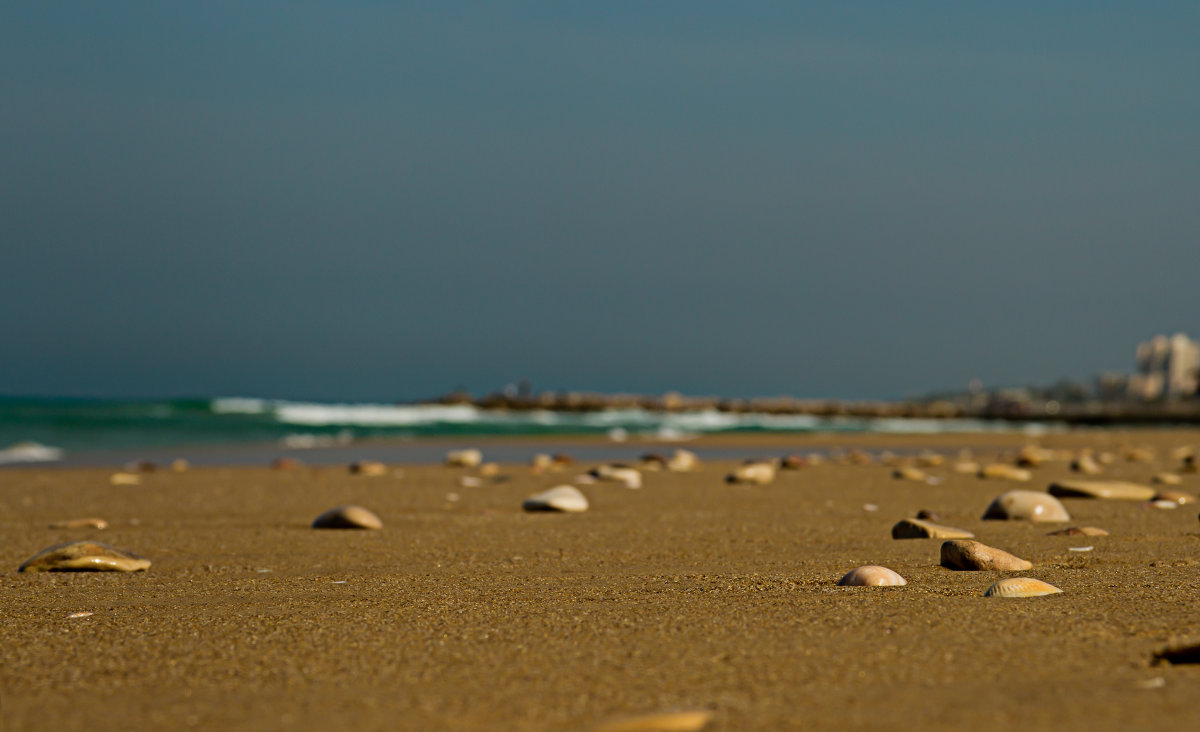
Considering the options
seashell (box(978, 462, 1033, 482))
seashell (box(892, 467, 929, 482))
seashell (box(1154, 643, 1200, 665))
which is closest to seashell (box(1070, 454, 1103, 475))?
seashell (box(978, 462, 1033, 482))

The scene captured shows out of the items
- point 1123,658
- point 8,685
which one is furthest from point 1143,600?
point 8,685

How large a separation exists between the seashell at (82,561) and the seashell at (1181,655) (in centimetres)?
386

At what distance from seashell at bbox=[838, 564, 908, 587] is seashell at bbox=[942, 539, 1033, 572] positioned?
0.51 metres

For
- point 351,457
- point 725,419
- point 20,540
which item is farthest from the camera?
point 725,419

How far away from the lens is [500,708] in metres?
2.05

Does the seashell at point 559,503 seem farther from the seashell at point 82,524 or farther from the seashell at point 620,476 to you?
the seashell at point 82,524

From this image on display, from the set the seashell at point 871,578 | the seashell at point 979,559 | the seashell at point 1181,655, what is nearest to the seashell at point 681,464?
the seashell at point 979,559

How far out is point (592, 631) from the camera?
9.01 feet

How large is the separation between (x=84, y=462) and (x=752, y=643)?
13.0 m

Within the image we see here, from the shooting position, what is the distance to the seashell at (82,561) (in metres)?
4.23

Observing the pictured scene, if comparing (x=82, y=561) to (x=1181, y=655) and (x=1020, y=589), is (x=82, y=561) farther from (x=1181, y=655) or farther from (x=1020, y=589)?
(x=1181, y=655)

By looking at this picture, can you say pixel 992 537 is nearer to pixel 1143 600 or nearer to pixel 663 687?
pixel 1143 600

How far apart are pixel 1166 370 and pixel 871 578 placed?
75.9 meters

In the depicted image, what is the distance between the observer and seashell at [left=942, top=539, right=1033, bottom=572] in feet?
12.4
